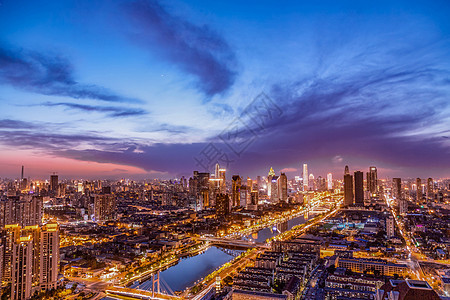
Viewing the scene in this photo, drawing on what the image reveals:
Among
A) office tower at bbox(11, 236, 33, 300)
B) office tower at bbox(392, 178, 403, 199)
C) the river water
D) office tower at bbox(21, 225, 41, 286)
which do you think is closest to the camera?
office tower at bbox(11, 236, 33, 300)

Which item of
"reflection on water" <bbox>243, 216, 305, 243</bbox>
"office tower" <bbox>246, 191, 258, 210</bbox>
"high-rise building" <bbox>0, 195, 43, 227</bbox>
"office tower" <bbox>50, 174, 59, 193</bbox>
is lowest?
"reflection on water" <bbox>243, 216, 305, 243</bbox>

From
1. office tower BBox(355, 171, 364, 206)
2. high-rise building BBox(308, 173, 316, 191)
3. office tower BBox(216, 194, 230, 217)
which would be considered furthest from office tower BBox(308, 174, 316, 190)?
office tower BBox(216, 194, 230, 217)

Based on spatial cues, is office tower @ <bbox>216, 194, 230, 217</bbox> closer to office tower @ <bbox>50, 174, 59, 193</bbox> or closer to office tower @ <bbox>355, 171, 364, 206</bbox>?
office tower @ <bbox>355, 171, 364, 206</bbox>

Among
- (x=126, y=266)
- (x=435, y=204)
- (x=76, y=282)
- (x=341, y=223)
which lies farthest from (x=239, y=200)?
(x=76, y=282)

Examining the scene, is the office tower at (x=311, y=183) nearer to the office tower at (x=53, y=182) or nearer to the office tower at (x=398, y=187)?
the office tower at (x=398, y=187)

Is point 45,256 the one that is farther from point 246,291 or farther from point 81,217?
point 81,217

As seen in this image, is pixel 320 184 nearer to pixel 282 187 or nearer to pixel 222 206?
pixel 282 187

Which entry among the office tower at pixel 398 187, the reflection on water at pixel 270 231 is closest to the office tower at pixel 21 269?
the reflection on water at pixel 270 231
